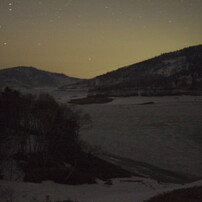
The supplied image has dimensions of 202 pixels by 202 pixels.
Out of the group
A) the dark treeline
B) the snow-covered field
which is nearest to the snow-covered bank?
the snow-covered field

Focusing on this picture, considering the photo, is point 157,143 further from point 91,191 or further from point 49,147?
point 91,191

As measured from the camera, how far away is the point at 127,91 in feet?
555

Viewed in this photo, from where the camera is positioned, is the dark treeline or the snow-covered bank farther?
the dark treeline

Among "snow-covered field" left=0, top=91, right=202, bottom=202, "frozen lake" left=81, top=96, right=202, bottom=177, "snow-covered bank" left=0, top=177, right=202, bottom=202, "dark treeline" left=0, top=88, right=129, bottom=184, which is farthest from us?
"frozen lake" left=81, top=96, right=202, bottom=177

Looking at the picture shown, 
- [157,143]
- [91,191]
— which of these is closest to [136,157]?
[157,143]

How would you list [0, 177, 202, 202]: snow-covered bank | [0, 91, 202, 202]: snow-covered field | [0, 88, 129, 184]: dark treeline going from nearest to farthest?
[0, 177, 202, 202]: snow-covered bank < [0, 91, 202, 202]: snow-covered field < [0, 88, 129, 184]: dark treeline

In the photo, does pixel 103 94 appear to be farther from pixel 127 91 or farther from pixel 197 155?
pixel 197 155

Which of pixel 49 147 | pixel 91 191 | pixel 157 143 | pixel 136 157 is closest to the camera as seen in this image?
pixel 91 191

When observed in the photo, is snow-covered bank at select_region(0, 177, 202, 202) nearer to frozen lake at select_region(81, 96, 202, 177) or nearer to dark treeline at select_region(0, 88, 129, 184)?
dark treeline at select_region(0, 88, 129, 184)

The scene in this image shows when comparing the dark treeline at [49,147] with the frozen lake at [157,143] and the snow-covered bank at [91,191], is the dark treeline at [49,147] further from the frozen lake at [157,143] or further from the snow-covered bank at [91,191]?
the frozen lake at [157,143]

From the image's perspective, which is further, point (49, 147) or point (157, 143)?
point (157, 143)

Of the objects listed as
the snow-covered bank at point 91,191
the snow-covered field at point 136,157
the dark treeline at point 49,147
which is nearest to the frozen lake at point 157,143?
the snow-covered field at point 136,157

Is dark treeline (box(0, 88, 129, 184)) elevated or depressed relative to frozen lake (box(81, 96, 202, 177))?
elevated

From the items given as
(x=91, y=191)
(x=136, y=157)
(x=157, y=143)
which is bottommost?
(x=136, y=157)
